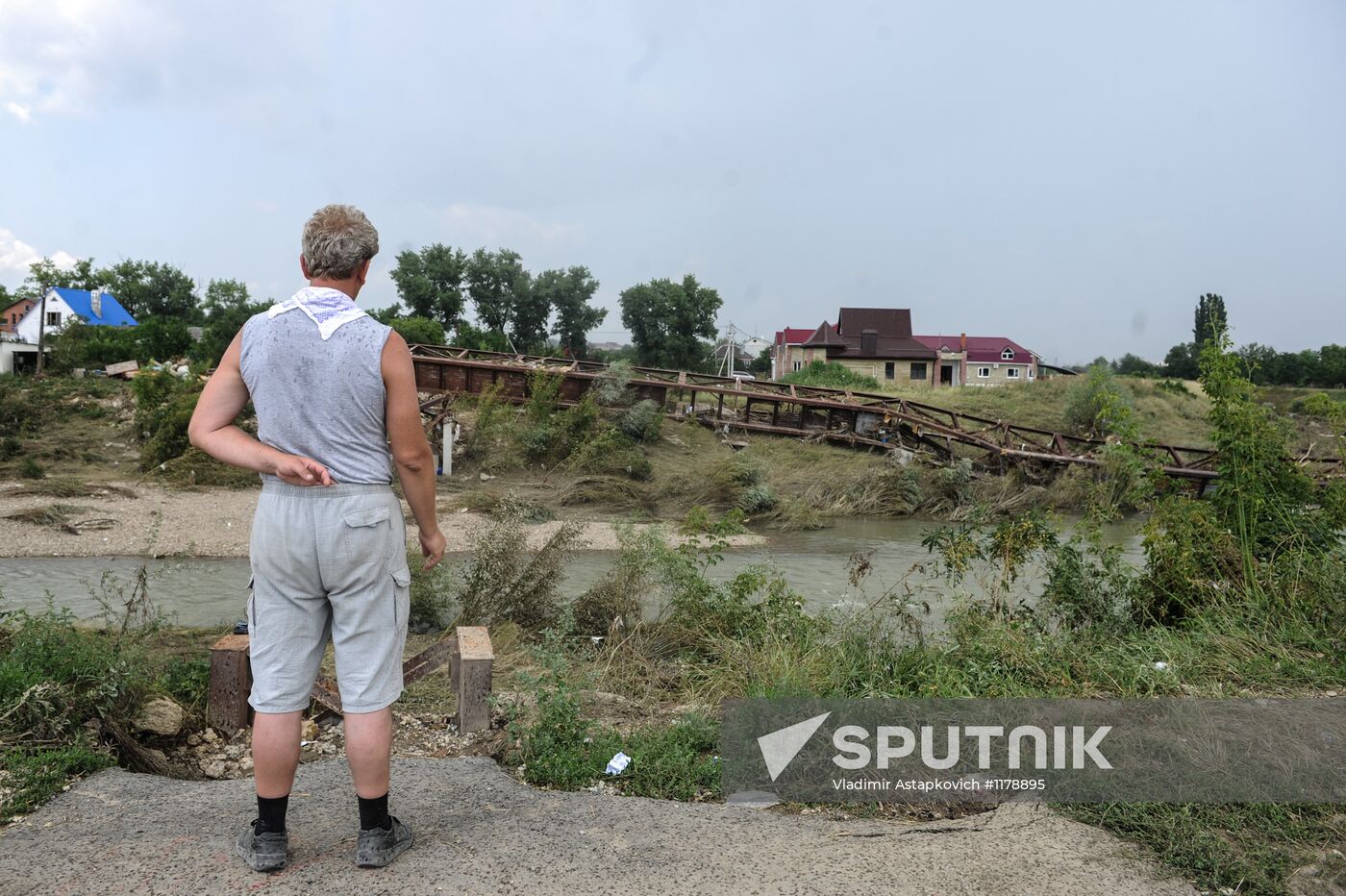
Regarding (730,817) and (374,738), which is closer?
(374,738)

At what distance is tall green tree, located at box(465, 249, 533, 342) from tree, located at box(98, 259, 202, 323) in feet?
99.5

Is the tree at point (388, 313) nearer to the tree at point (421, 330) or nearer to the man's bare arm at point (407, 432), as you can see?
the tree at point (421, 330)

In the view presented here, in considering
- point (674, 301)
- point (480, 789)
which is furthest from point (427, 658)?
point (674, 301)

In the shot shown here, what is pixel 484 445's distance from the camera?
21.9m

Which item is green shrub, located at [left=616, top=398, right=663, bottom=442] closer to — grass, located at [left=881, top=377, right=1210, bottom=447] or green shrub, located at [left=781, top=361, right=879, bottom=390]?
grass, located at [left=881, top=377, right=1210, bottom=447]

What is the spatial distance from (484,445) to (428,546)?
61.8 feet

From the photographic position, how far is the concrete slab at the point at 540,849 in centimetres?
300

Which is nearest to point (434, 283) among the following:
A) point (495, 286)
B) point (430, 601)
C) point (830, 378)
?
point (495, 286)

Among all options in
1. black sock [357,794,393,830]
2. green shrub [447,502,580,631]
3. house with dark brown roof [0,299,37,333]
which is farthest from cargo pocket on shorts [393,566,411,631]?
house with dark brown roof [0,299,37,333]

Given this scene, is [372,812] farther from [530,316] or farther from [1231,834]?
[530,316]

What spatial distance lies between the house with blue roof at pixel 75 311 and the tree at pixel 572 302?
97.8 feet

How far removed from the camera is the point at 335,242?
3.18 metres

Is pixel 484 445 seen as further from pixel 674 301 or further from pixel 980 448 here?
pixel 674 301

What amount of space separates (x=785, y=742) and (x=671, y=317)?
4986cm
